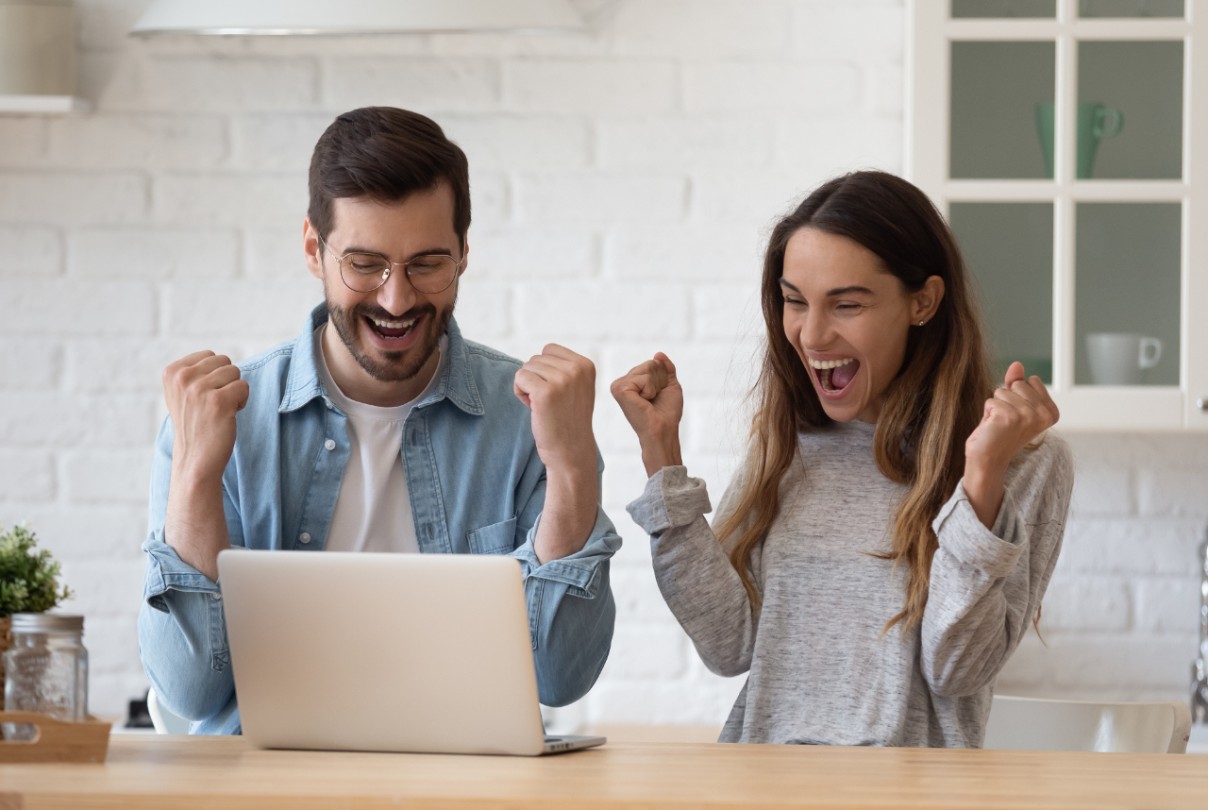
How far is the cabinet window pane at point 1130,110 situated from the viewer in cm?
214

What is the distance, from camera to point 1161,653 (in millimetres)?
2305

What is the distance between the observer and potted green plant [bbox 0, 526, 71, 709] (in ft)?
4.05

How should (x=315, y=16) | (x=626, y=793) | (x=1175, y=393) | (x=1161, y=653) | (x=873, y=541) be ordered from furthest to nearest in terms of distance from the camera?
(x=1161, y=653)
(x=1175, y=393)
(x=873, y=541)
(x=315, y=16)
(x=626, y=793)

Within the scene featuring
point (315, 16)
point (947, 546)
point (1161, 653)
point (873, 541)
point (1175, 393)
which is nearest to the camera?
point (315, 16)

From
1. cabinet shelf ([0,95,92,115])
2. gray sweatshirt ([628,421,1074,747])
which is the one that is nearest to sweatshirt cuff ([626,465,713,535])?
gray sweatshirt ([628,421,1074,747])

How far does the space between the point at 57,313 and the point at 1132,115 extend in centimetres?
165

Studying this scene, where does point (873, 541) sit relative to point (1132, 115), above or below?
below

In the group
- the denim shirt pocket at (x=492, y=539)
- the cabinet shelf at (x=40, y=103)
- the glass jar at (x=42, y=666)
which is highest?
the cabinet shelf at (x=40, y=103)

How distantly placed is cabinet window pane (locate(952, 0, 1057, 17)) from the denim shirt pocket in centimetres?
106

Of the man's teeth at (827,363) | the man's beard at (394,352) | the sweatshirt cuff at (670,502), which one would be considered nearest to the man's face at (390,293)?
the man's beard at (394,352)

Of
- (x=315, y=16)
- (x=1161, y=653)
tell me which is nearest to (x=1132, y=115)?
(x=1161, y=653)

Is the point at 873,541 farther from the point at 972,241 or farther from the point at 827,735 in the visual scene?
the point at 972,241

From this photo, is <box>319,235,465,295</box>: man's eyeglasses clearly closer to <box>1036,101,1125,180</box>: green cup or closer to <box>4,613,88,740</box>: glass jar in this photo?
<box>4,613,88,740</box>: glass jar

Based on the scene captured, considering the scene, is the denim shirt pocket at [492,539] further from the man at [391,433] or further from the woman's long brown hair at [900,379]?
the woman's long brown hair at [900,379]
